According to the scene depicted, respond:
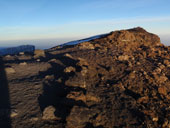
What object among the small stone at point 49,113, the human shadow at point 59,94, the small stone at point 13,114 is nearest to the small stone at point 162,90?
the human shadow at point 59,94

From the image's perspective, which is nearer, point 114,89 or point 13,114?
point 13,114

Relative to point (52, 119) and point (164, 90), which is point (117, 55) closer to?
point (164, 90)

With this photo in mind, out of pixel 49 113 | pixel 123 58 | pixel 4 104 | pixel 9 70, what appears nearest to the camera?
pixel 49 113

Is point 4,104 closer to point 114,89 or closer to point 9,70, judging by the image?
point 9,70

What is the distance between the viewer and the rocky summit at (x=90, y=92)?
19.0 ft

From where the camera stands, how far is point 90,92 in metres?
7.23

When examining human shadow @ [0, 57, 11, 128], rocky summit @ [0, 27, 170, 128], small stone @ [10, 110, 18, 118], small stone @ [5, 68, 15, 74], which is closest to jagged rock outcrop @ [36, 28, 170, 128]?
rocky summit @ [0, 27, 170, 128]

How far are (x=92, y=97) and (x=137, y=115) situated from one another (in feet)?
5.91

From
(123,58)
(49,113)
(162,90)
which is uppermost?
(123,58)

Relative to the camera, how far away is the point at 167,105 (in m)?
A: 7.27

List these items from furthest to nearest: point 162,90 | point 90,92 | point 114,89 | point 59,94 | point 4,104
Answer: point 162,90 → point 114,89 → point 59,94 → point 90,92 → point 4,104

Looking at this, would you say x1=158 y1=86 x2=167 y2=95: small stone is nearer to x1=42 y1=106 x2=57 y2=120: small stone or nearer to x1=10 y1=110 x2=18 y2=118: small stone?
x1=42 y1=106 x2=57 y2=120: small stone

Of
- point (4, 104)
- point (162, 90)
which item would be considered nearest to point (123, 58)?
point (162, 90)

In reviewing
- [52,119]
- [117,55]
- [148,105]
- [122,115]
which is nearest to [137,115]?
[122,115]
